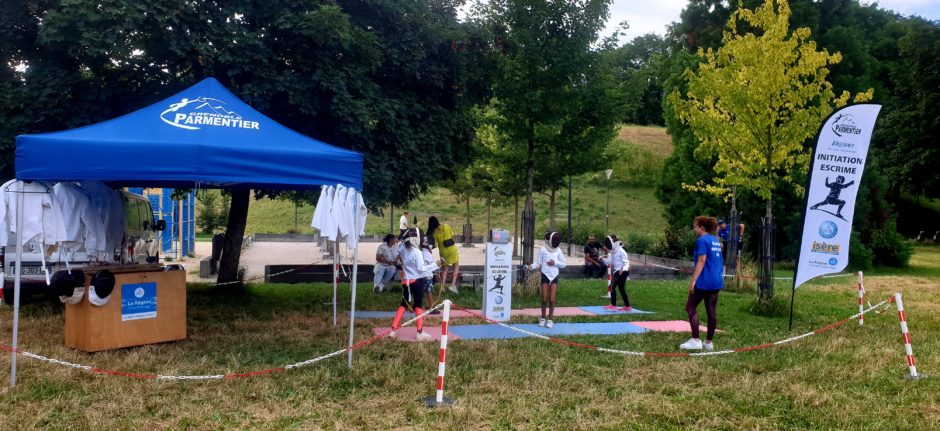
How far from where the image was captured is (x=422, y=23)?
1227 cm

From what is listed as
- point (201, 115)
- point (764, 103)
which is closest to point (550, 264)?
point (201, 115)

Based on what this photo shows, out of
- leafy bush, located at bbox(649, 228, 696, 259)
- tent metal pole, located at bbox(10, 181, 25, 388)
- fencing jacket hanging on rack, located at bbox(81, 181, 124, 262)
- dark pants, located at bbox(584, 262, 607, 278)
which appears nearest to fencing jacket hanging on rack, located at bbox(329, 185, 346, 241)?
tent metal pole, located at bbox(10, 181, 25, 388)

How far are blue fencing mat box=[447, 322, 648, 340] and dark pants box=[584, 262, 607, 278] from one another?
7.95m

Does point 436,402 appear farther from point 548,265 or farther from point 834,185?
point 834,185

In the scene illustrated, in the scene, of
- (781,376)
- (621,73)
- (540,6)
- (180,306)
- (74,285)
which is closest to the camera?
(781,376)

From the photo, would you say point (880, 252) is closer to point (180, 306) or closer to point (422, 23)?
point (422, 23)

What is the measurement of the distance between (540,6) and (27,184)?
418 inches

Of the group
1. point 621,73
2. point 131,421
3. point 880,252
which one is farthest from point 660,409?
point 880,252

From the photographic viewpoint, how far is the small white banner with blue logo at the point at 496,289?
35.8 feet

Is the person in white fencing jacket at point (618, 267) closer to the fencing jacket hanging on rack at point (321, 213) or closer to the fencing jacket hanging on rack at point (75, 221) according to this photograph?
the fencing jacket hanging on rack at point (321, 213)

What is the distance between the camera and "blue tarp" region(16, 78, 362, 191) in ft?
22.1

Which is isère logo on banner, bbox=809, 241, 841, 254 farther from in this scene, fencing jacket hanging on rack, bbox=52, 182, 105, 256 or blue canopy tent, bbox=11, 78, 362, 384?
fencing jacket hanging on rack, bbox=52, 182, 105, 256

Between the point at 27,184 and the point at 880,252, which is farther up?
the point at 27,184

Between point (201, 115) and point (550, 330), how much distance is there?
5616mm
